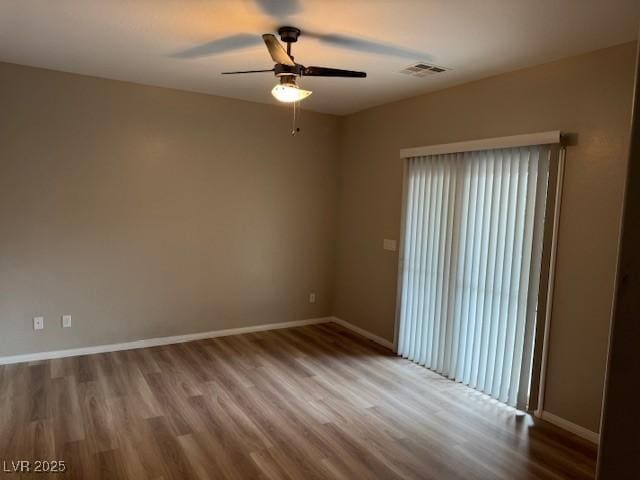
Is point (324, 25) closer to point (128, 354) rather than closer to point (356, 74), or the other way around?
point (356, 74)

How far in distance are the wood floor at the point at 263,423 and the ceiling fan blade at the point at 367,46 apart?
269 cm

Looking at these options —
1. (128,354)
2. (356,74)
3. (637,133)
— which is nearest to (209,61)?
(356,74)

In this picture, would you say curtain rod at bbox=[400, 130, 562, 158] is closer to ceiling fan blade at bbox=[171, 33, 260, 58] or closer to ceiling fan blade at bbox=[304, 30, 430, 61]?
ceiling fan blade at bbox=[304, 30, 430, 61]

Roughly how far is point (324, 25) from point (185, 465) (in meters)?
2.82

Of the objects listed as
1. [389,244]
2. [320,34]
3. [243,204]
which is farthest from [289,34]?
[389,244]

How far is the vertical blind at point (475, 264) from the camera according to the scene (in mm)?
3398

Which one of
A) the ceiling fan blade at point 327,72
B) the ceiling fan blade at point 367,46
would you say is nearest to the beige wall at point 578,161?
the ceiling fan blade at point 367,46

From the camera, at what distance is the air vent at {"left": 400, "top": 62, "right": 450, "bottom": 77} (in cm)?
352

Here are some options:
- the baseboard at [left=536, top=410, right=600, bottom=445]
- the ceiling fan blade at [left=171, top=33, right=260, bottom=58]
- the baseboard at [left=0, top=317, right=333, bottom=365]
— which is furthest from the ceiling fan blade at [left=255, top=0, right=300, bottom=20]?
the baseboard at [left=0, top=317, right=333, bottom=365]

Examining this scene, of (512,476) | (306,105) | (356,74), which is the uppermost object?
(306,105)

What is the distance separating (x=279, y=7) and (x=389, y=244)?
2905mm

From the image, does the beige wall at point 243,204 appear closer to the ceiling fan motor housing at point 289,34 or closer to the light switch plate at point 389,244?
the light switch plate at point 389,244

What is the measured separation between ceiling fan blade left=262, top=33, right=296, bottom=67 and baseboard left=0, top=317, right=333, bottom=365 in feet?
10.8

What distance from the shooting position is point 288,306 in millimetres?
5523
